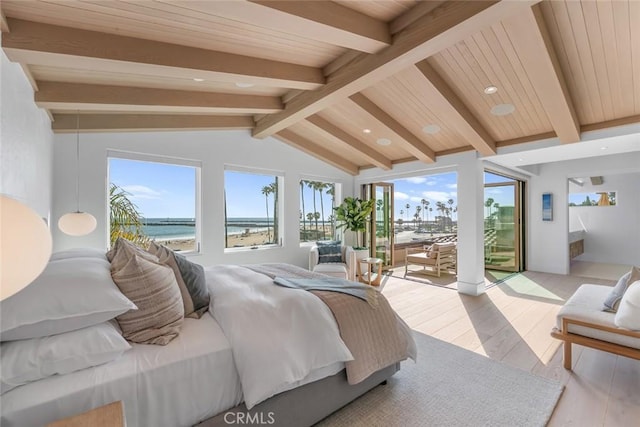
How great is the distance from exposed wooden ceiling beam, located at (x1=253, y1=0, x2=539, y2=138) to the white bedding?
248 cm

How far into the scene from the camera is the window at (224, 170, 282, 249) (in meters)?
4.84

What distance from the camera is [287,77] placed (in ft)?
9.29

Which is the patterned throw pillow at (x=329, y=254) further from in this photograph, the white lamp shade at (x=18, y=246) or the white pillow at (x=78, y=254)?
the white lamp shade at (x=18, y=246)

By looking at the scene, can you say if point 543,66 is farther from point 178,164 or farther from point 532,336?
point 178,164

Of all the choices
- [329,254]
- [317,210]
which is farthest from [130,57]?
[317,210]

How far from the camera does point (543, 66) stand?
8.52ft

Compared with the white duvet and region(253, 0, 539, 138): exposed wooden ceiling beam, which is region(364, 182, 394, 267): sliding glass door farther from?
the white duvet

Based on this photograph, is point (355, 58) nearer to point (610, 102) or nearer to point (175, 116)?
point (175, 116)

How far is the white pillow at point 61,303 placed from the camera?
1.15 meters

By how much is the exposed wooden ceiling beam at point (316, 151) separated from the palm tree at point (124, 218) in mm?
2574

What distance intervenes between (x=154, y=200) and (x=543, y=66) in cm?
484

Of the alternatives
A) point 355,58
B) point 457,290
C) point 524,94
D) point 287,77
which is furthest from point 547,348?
point 287,77

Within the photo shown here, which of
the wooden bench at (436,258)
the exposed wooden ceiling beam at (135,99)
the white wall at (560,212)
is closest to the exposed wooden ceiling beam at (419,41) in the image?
the exposed wooden ceiling beam at (135,99)

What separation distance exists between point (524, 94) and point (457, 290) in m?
3.08
